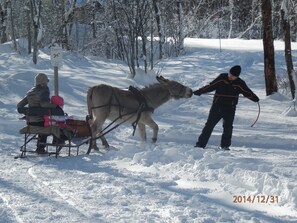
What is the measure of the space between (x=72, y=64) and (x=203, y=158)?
20.3 m

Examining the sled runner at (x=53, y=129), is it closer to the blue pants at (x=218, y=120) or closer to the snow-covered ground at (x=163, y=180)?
the snow-covered ground at (x=163, y=180)

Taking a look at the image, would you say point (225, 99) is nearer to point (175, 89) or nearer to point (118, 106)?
point (175, 89)

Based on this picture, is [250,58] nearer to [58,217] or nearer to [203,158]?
[203,158]

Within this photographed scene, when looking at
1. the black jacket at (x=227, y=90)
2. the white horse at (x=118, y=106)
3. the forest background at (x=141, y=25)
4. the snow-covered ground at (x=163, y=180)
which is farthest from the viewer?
the forest background at (x=141, y=25)

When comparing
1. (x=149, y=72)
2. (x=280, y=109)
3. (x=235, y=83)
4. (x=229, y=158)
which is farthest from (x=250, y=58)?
(x=229, y=158)

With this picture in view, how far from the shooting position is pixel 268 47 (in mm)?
16484

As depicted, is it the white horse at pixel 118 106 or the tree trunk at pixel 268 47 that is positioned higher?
the tree trunk at pixel 268 47
